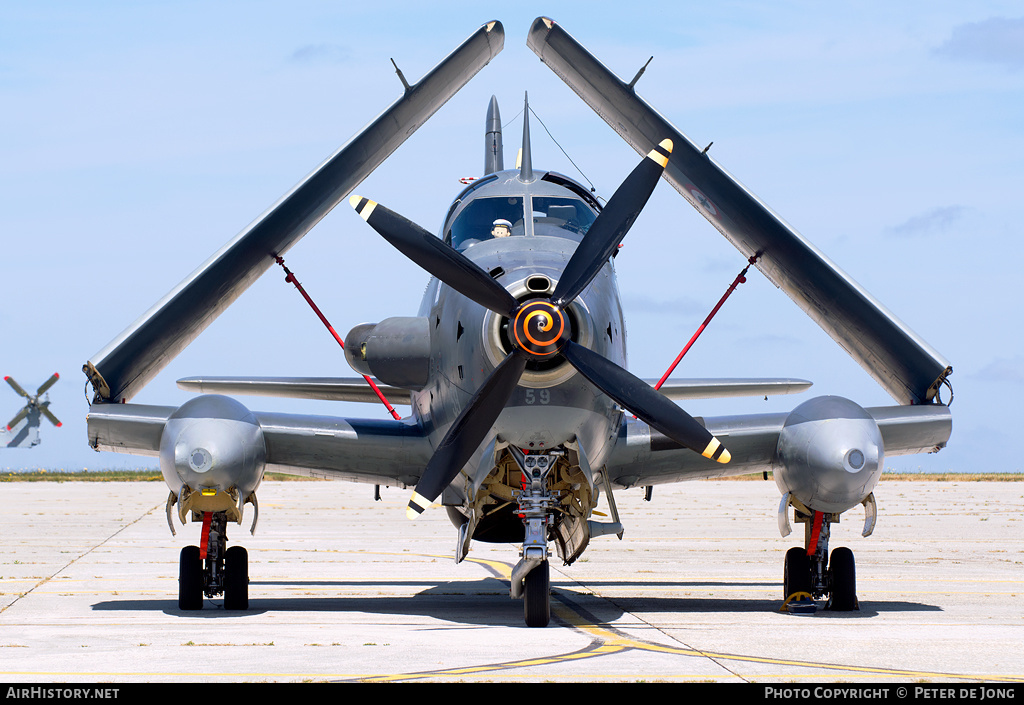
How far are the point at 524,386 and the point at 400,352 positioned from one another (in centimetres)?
275

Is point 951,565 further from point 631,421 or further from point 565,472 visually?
point 565,472

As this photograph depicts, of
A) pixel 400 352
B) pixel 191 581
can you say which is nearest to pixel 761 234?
pixel 400 352

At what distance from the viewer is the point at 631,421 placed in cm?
1467

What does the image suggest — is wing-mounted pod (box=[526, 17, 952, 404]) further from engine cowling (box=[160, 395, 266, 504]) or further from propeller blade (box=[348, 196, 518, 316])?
engine cowling (box=[160, 395, 266, 504])

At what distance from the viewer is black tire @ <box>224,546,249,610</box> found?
13.5 m

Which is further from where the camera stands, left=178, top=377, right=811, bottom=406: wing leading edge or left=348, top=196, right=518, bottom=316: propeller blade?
left=178, top=377, right=811, bottom=406: wing leading edge

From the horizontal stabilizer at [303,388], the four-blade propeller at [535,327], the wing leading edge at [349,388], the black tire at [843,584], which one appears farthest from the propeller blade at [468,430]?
the horizontal stabilizer at [303,388]

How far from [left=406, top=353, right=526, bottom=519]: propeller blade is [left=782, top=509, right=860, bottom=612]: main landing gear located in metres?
4.67

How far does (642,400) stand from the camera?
A: 37.3 ft

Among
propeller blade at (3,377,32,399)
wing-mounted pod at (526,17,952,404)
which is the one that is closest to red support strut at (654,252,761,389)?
wing-mounted pod at (526,17,952,404)

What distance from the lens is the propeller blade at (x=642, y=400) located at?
1099 centimetres

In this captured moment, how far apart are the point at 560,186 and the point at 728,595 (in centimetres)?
604

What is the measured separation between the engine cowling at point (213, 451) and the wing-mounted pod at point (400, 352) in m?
1.65
